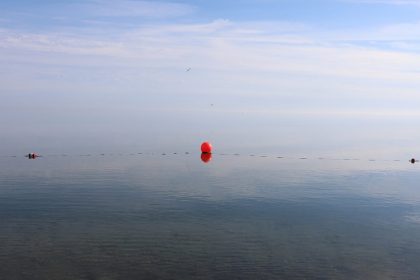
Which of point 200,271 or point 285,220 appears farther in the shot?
point 285,220

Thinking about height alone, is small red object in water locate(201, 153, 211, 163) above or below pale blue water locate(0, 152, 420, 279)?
above

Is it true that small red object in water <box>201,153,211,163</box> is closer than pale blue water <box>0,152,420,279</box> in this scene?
No

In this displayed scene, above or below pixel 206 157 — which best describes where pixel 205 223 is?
below

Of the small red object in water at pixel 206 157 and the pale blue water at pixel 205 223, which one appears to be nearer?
the pale blue water at pixel 205 223

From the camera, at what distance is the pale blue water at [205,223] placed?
3462 cm

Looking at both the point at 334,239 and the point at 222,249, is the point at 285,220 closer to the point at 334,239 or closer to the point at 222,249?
the point at 334,239

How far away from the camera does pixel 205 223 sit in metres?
45.4

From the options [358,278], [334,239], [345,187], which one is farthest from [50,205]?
[345,187]

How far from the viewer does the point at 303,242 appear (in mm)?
40625

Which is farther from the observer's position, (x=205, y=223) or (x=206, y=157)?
(x=206, y=157)

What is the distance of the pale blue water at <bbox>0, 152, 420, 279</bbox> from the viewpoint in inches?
1363

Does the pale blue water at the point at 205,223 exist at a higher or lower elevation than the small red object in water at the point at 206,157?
lower

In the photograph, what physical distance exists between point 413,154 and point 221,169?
51280 mm

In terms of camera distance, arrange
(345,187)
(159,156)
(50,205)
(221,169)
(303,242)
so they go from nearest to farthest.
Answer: (303,242), (50,205), (345,187), (221,169), (159,156)
